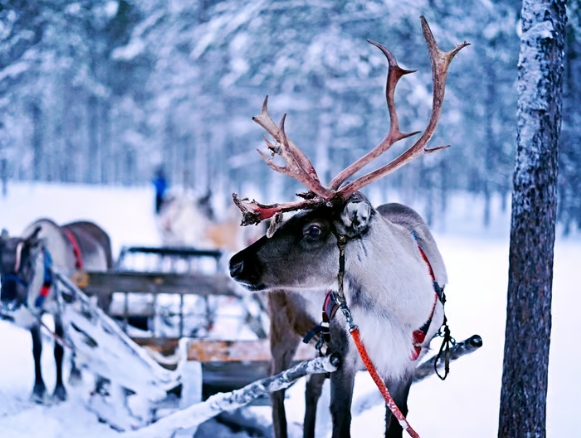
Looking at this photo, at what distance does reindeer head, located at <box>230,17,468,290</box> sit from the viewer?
2.67 m

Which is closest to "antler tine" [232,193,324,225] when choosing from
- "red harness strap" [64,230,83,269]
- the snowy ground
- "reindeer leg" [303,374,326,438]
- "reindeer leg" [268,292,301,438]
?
"reindeer leg" [268,292,301,438]

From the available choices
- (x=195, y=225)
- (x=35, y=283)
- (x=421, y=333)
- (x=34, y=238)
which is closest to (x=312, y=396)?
(x=421, y=333)

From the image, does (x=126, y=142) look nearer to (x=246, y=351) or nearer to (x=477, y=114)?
(x=477, y=114)

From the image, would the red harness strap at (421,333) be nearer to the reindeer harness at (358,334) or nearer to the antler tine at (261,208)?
the reindeer harness at (358,334)

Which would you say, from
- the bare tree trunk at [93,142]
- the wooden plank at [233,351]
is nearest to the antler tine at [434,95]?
the wooden plank at [233,351]

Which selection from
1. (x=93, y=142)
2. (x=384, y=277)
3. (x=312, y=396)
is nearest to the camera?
(x=384, y=277)

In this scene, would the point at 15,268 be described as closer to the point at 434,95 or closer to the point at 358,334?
the point at 358,334

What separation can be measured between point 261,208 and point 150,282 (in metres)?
3.12

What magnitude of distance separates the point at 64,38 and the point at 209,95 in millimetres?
10629

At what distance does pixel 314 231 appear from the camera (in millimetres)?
2701

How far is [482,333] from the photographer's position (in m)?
5.05

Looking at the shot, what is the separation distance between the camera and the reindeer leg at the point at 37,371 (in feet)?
15.6

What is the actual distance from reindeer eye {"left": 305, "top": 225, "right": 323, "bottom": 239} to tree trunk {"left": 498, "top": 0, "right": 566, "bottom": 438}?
106 centimetres

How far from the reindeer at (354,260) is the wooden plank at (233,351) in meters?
1.46
